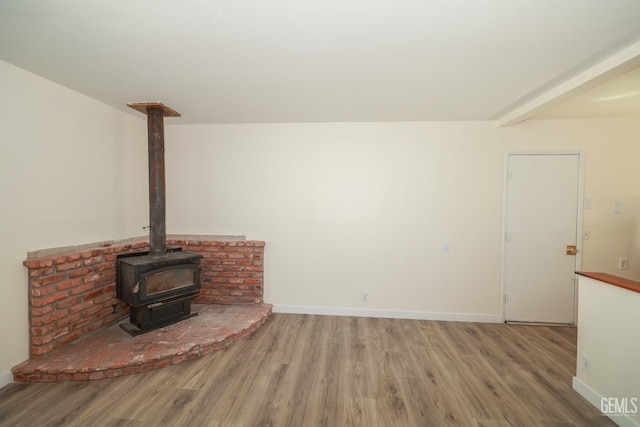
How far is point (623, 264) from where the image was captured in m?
3.12

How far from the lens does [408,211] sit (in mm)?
3406

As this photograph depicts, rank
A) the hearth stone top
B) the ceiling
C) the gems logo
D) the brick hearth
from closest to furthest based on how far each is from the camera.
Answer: the ceiling → the gems logo → the brick hearth → the hearth stone top

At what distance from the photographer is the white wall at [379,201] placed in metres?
3.16

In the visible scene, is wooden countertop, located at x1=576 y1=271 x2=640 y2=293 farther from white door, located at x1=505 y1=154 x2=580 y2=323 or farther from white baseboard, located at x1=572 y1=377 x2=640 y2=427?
white door, located at x1=505 y1=154 x2=580 y2=323

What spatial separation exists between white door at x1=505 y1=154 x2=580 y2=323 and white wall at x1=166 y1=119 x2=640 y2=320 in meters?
0.15

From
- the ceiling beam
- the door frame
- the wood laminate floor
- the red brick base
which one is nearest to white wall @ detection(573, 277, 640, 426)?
the wood laminate floor

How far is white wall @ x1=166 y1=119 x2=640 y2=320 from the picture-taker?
3.16 metres

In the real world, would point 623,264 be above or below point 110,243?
below

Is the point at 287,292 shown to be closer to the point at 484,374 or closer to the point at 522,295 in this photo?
the point at 484,374

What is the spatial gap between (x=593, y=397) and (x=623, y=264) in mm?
2235

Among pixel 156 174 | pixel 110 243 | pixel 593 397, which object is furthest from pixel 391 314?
pixel 110 243

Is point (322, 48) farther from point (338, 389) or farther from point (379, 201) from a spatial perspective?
point (338, 389)

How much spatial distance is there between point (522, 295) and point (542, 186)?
4.83 ft

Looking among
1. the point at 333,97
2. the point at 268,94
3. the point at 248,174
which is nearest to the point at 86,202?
the point at 248,174
